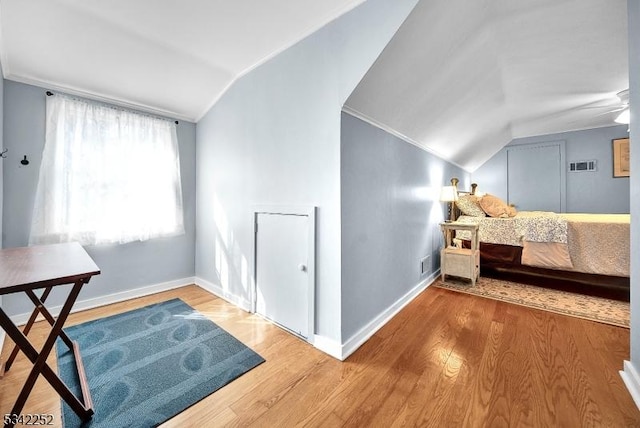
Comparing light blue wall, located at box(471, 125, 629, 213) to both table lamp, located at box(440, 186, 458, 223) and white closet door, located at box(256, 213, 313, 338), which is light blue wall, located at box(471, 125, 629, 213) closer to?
table lamp, located at box(440, 186, 458, 223)

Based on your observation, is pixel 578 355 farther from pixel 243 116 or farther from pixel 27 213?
pixel 27 213

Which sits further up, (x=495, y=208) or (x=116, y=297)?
(x=495, y=208)

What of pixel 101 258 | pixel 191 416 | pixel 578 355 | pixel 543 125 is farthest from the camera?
pixel 543 125

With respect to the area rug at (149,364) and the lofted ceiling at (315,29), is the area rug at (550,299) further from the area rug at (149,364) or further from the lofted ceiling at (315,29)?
the area rug at (149,364)

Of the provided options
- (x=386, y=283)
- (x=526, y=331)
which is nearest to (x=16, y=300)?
(x=386, y=283)

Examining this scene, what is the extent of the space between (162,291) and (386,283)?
103 inches

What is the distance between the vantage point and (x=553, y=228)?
276 cm

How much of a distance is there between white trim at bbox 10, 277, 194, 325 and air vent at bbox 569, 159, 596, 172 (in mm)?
7001

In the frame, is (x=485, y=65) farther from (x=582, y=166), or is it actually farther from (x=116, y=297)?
(x=116, y=297)

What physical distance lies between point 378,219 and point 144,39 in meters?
2.40

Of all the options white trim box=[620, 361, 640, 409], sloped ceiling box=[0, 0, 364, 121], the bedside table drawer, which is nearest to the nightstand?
the bedside table drawer

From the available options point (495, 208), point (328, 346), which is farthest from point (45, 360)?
point (495, 208)

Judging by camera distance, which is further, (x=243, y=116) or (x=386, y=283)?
(x=243, y=116)

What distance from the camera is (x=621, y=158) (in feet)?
13.9
